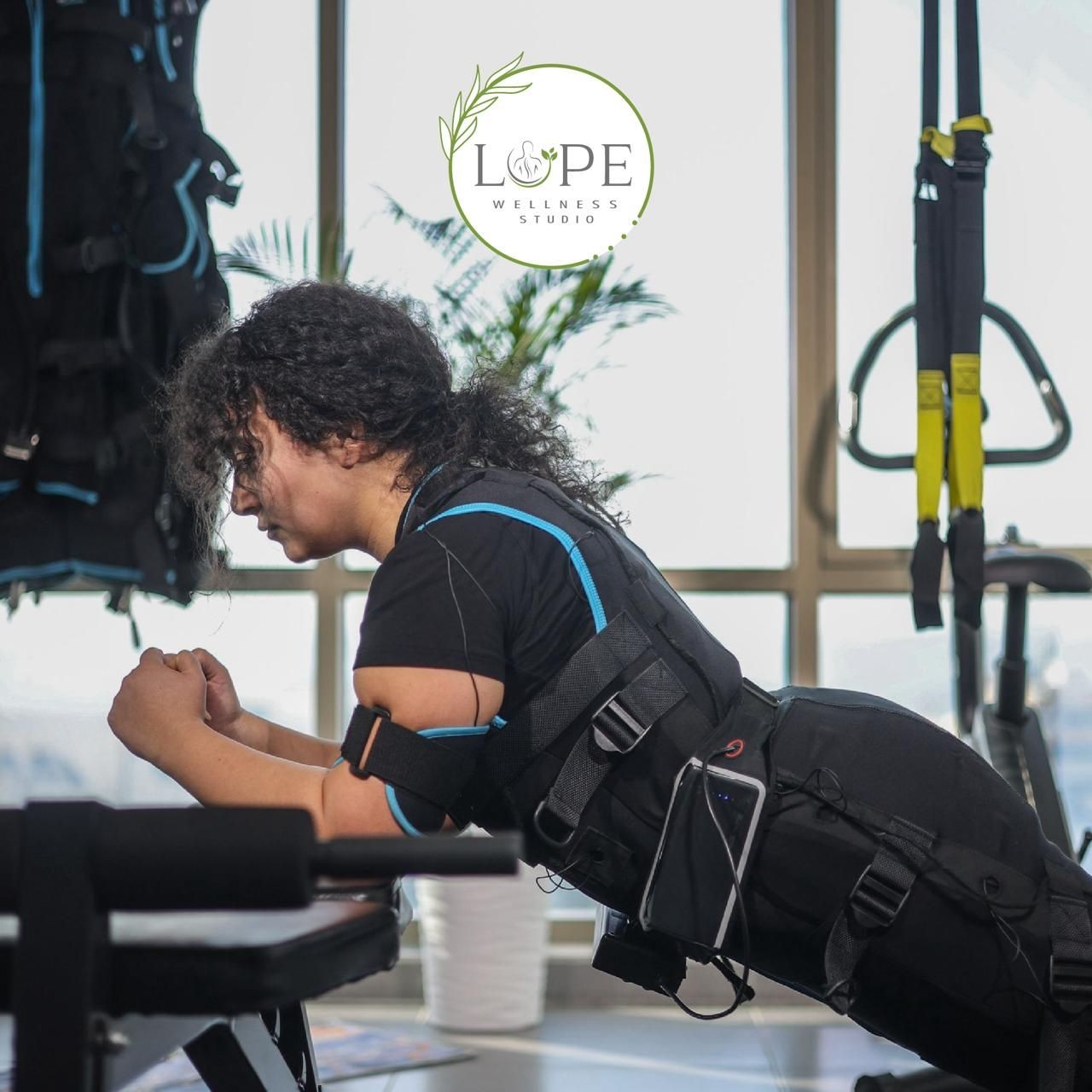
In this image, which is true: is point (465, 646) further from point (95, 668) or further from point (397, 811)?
point (95, 668)

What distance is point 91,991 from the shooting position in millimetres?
639

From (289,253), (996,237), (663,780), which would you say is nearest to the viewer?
(663,780)

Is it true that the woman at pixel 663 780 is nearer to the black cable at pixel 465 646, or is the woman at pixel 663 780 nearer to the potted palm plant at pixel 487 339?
the black cable at pixel 465 646

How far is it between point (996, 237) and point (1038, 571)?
120 centimetres

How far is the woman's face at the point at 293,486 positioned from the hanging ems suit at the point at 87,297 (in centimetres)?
143

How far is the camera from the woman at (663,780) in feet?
3.52

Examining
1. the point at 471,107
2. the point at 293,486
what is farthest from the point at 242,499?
the point at 471,107

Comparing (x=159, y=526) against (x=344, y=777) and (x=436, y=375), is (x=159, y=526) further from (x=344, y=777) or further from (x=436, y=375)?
(x=344, y=777)

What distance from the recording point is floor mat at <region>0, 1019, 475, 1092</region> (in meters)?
2.38

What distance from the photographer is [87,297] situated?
8.55 ft

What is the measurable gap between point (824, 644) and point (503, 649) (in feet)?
7.36

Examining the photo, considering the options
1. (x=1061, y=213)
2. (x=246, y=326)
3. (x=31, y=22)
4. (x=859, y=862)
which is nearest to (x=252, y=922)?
(x=859, y=862)

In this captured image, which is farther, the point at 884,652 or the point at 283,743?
the point at 884,652

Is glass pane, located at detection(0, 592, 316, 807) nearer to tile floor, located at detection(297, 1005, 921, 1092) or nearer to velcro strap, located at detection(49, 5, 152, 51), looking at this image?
tile floor, located at detection(297, 1005, 921, 1092)
